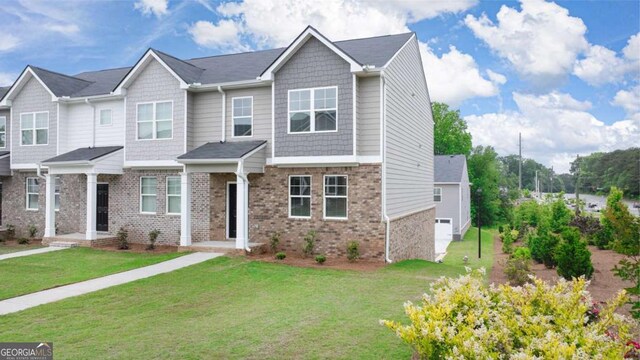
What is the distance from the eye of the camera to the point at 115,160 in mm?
17672

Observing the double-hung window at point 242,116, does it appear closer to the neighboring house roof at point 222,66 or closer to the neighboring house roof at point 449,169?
the neighboring house roof at point 222,66

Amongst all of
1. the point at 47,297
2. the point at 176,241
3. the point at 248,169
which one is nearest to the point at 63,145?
the point at 176,241

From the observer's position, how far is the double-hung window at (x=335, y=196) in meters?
14.9

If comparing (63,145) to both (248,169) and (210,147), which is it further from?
(248,169)

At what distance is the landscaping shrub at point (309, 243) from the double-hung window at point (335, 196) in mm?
813

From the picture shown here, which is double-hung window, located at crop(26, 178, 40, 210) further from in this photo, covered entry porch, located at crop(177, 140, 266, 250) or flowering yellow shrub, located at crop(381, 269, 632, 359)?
flowering yellow shrub, located at crop(381, 269, 632, 359)

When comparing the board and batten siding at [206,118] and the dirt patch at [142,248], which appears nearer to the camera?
the dirt patch at [142,248]

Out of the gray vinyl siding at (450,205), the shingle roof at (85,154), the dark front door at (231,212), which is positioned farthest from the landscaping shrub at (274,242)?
the gray vinyl siding at (450,205)

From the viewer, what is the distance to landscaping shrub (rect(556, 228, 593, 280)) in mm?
13758

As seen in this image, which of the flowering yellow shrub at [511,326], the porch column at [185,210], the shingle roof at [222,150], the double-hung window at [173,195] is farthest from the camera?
the double-hung window at [173,195]

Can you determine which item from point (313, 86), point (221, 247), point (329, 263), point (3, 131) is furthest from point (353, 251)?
point (3, 131)

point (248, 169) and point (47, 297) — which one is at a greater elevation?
point (248, 169)

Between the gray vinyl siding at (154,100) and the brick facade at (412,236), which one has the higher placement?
the gray vinyl siding at (154,100)

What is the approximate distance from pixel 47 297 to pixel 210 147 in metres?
8.05
